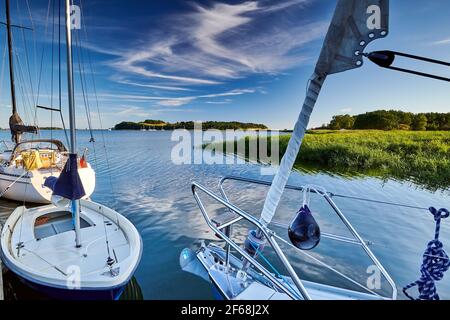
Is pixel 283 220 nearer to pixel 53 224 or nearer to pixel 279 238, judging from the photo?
pixel 279 238

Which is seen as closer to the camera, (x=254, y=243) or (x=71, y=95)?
(x=254, y=243)

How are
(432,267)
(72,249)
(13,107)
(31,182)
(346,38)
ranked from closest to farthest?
1. (346,38)
2. (432,267)
3. (72,249)
4. (31,182)
5. (13,107)

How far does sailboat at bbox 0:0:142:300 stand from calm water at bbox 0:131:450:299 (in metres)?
0.89

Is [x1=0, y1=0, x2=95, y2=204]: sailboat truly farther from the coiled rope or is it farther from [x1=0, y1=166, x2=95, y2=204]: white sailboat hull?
the coiled rope

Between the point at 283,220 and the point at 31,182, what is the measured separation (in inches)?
387

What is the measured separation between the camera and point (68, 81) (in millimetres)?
4363

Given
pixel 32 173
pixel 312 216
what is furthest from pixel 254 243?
pixel 32 173

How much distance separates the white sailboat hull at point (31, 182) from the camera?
9.51m

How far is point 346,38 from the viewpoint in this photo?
92.0 inches

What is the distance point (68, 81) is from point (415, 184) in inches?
608
